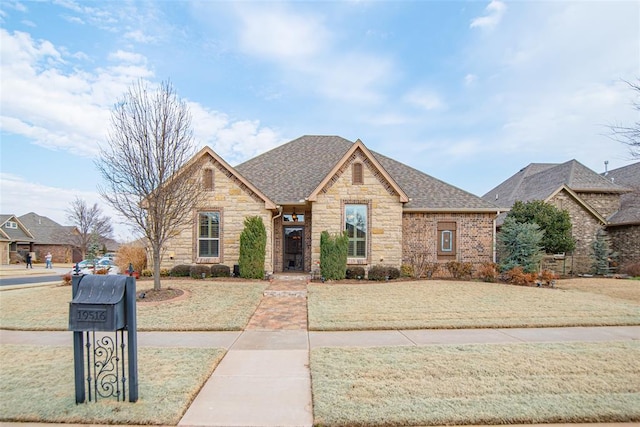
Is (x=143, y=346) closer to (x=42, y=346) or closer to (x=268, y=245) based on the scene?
(x=42, y=346)

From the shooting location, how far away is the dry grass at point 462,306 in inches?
322

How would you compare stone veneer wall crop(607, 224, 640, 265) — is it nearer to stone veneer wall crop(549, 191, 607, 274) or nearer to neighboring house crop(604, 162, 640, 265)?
neighboring house crop(604, 162, 640, 265)

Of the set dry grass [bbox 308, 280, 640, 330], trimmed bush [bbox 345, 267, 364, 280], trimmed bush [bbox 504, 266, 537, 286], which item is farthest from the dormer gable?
trimmed bush [bbox 504, 266, 537, 286]

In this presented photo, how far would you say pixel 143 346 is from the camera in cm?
641

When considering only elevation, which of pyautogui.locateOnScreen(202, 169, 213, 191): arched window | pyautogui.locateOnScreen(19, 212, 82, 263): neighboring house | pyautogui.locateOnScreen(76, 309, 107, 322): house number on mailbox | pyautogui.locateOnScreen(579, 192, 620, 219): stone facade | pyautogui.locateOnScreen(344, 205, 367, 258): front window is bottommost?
pyautogui.locateOnScreen(19, 212, 82, 263): neighboring house

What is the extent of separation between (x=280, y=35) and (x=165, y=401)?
40.2 feet

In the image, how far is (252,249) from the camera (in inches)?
587

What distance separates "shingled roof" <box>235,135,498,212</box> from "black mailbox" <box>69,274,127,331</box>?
12.1 metres

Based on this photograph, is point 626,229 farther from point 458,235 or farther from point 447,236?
point 447,236

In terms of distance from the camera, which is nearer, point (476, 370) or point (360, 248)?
point (476, 370)

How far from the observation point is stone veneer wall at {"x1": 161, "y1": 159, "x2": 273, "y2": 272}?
15.8 m

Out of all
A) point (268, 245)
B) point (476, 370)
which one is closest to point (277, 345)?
point (476, 370)

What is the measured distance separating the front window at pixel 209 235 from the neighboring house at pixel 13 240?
3921 cm

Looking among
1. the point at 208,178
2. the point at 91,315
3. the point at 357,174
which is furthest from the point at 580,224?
the point at 91,315
